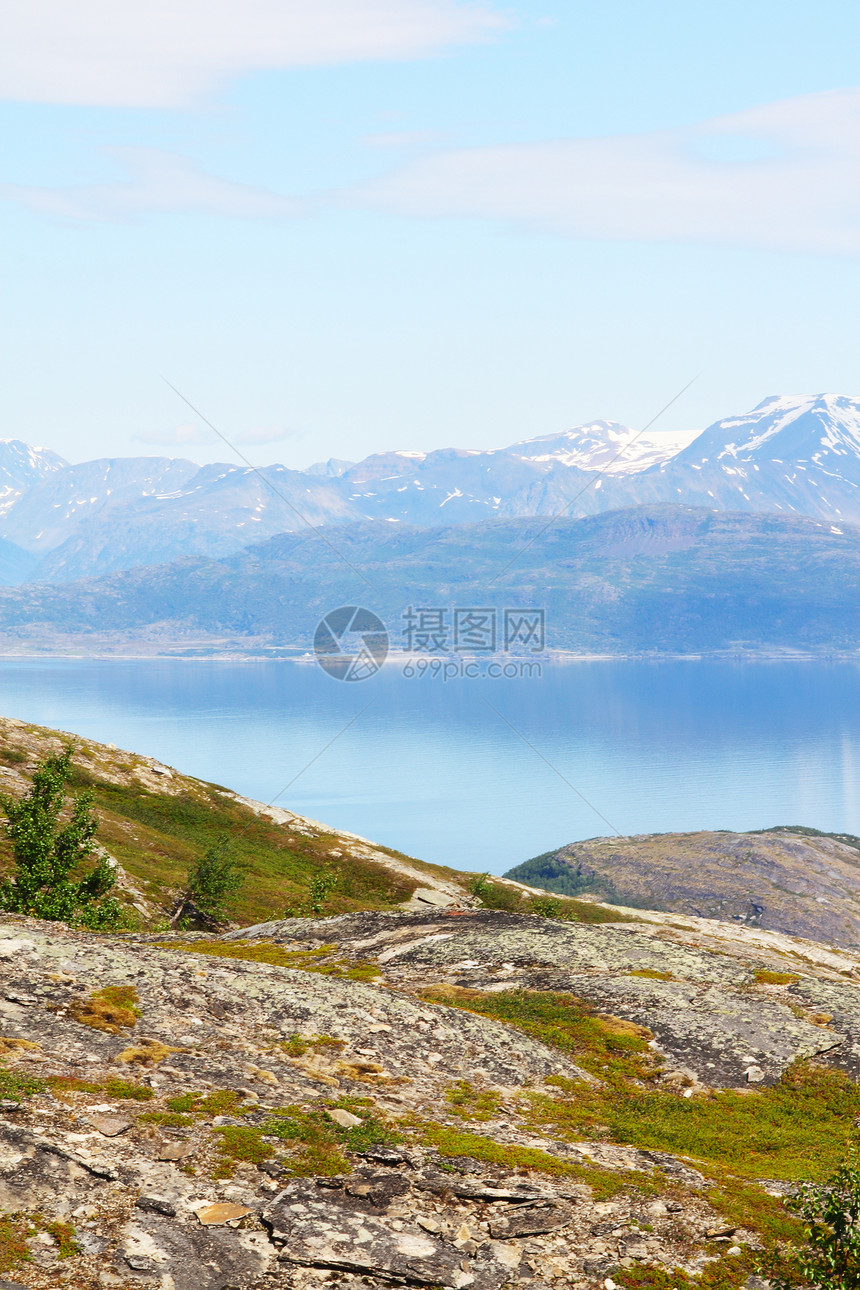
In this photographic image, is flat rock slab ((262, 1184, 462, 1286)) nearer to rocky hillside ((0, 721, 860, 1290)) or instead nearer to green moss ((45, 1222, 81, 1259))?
rocky hillside ((0, 721, 860, 1290))

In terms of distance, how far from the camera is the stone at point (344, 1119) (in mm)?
17391

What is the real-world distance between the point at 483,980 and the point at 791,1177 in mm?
12220

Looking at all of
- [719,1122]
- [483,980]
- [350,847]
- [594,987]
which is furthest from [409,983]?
[350,847]

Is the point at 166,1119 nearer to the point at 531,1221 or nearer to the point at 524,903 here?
the point at 531,1221

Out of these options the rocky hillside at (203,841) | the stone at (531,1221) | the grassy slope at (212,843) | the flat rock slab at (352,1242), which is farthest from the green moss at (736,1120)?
the rocky hillside at (203,841)

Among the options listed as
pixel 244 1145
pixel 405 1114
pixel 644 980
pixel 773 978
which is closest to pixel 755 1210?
pixel 405 1114

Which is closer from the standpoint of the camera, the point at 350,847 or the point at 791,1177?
the point at 791,1177

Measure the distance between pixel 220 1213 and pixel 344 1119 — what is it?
375 cm

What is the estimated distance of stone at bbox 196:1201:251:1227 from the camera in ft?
46.1

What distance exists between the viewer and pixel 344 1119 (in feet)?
57.7

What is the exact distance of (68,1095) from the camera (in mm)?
16828

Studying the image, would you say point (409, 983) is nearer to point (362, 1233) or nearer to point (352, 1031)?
point (352, 1031)

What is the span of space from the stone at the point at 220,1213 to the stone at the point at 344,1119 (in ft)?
10.5

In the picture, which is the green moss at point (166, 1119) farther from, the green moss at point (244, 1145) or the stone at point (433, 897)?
the stone at point (433, 897)
